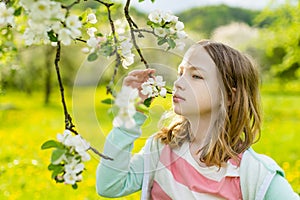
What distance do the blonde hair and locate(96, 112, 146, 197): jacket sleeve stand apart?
15 cm

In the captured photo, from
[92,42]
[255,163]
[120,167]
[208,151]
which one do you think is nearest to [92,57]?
[92,42]

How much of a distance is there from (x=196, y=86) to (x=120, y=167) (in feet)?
1.18

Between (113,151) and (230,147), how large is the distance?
0.41 meters

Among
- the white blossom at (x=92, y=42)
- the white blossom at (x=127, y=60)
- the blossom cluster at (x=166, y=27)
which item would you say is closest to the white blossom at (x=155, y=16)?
the blossom cluster at (x=166, y=27)

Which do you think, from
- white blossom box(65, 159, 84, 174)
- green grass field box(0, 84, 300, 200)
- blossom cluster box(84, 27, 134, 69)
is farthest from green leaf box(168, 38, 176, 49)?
white blossom box(65, 159, 84, 174)

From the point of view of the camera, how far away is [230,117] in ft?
6.74

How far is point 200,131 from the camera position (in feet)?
6.63

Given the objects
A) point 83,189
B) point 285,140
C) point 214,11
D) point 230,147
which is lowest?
point 214,11

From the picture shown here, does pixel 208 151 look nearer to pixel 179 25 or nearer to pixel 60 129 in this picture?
pixel 179 25

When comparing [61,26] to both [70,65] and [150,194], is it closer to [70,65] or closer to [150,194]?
[150,194]

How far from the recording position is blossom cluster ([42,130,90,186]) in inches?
53.9

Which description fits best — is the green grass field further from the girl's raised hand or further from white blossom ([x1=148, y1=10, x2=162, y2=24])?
white blossom ([x1=148, y1=10, x2=162, y2=24])

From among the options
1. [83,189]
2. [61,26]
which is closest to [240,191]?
[61,26]

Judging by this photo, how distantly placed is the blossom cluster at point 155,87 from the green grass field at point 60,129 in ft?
0.17
